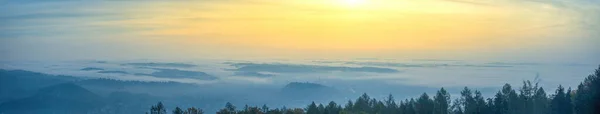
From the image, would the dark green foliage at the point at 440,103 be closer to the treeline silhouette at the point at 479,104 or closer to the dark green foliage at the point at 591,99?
the treeline silhouette at the point at 479,104

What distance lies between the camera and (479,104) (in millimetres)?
26625

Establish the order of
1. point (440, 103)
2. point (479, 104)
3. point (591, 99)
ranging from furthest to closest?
point (440, 103) < point (479, 104) < point (591, 99)

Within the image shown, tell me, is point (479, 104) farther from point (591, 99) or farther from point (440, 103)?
point (591, 99)

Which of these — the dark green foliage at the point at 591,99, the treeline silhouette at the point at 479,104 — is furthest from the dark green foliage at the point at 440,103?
the dark green foliage at the point at 591,99

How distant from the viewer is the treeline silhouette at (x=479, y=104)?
2600 centimetres

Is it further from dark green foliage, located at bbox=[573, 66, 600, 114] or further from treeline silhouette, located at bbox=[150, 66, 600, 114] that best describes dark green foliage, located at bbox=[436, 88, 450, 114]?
dark green foliage, located at bbox=[573, 66, 600, 114]

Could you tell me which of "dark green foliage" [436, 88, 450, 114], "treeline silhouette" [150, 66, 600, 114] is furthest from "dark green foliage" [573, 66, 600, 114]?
"dark green foliage" [436, 88, 450, 114]

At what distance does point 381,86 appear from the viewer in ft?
286

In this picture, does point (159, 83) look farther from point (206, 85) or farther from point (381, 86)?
point (381, 86)

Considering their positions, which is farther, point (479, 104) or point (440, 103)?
point (440, 103)

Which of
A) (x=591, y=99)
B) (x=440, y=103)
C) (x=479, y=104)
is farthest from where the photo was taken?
(x=440, y=103)

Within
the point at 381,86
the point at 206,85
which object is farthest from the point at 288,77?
the point at 381,86

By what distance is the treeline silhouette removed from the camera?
2600 centimetres

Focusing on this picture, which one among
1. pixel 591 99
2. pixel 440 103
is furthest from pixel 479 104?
pixel 591 99
